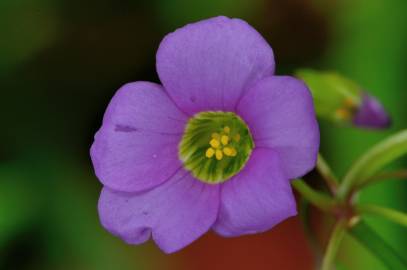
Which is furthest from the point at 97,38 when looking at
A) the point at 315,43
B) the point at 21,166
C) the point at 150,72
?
the point at 315,43

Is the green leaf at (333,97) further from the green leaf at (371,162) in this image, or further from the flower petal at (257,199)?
the flower petal at (257,199)

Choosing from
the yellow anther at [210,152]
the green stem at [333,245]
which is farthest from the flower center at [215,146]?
the green stem at [333,245]

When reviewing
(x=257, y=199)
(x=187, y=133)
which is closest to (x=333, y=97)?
(x=187, y=133)

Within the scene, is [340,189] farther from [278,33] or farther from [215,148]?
[278,33]

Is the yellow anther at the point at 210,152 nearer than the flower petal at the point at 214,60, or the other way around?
the flower petal at the point at 214,60

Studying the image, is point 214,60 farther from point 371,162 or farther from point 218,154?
point 371,162

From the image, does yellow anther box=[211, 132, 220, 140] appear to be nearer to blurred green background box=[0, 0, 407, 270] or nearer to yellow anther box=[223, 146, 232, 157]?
yellow anther box=[223, 146, 232, 157]
